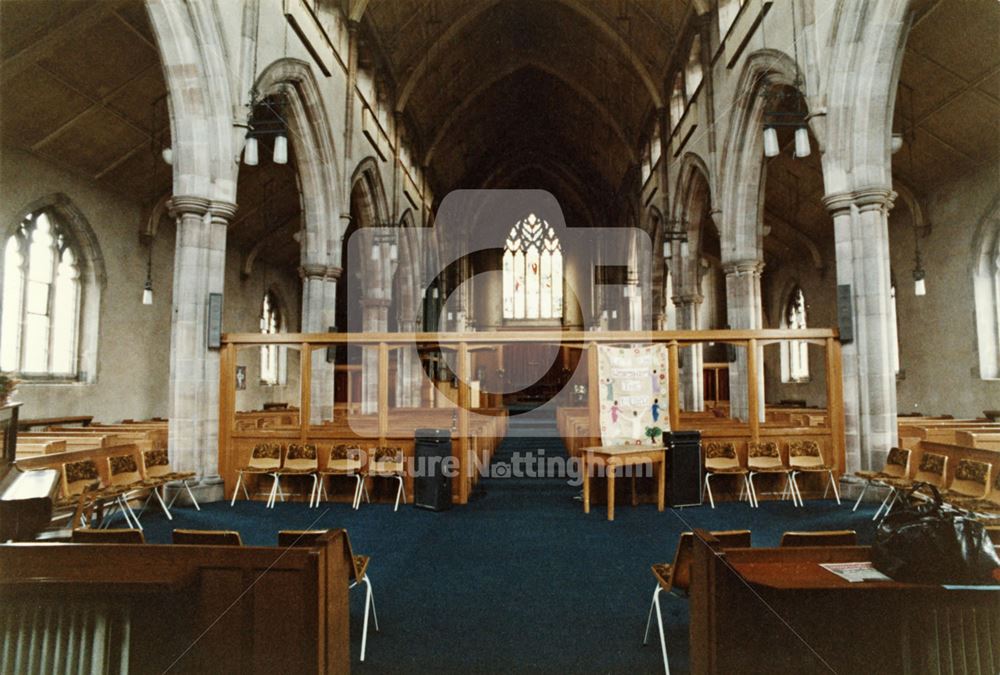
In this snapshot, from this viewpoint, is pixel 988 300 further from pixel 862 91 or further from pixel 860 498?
pixel 860 498

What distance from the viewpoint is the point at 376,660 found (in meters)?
3.17

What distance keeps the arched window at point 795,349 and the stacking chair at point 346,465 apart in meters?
14.2

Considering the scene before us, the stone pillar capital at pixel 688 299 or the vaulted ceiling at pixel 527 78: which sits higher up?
the vaulted ceiling at pixel 527 78

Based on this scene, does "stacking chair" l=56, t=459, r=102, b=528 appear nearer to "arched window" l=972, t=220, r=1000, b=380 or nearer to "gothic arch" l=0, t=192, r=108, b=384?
"gothic arch" l=0, t=192, r=108, b=384

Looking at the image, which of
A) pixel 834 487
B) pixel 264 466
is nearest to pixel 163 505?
pixel 264 466

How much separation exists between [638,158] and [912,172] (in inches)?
367

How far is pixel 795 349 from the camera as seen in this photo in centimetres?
1756

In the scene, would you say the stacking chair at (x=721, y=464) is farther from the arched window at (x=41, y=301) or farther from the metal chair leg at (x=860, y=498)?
the arched window at (x=41, y=301)

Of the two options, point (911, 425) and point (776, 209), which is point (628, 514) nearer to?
point (911, 425)

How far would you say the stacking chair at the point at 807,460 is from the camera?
7.30 m

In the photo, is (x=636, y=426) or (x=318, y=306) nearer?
(x=636, y=426)

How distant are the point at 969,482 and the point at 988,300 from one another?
7009 mm

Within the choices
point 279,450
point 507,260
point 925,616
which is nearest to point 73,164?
point 279,450

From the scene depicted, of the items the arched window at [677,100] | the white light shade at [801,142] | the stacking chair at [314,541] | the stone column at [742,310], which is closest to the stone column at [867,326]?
the white light shade at [801,142]
